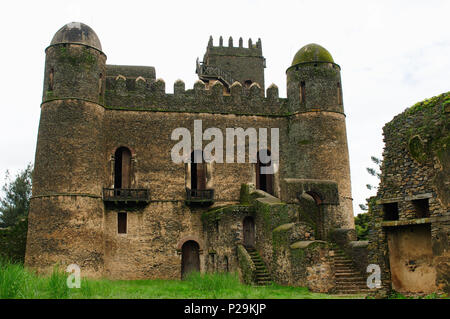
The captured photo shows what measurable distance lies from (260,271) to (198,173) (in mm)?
7354

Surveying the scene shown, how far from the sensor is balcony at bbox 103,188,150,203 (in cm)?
2236

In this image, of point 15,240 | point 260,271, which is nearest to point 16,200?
point 15,240

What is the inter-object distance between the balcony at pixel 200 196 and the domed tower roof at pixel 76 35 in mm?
8014

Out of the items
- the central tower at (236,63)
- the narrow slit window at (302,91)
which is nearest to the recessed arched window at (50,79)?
the narrow slit window at (302,91)

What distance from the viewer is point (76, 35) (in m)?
22.8

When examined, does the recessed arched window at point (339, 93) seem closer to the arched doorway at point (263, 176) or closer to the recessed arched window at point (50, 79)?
the arched doorway at point (263, 176)

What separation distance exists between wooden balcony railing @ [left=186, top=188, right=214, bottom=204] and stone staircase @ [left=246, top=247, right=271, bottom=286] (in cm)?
421

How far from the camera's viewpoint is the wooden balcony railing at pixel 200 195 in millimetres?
23345

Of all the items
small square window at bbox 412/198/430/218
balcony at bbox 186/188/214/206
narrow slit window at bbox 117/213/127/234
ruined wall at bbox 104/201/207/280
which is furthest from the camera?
balcony at bbox 186/188/214/206

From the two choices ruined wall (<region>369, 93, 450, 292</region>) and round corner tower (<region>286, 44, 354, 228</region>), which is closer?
ruined wall (<region>369, 93, 450, 292</region>)

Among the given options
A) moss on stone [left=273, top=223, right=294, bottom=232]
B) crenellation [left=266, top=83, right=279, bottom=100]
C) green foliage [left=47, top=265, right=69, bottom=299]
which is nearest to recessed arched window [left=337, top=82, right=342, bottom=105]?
crenellation [left=266, top=83, right=279, bottom=100]

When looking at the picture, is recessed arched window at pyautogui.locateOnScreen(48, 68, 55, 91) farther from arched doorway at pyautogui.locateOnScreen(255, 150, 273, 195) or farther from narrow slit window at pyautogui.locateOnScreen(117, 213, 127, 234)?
arched doorway at pyautogui.locateOnScreen(255, 150, 273, 195)
